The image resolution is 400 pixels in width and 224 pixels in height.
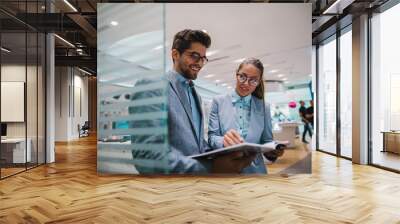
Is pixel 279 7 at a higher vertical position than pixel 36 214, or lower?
higher

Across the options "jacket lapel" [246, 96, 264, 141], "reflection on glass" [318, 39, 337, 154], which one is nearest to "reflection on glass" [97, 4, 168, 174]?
"jacket lapel" [246, 96, 264, 141]

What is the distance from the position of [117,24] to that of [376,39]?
540 cm

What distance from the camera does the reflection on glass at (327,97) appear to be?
1030 centimetres

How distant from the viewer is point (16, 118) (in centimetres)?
734

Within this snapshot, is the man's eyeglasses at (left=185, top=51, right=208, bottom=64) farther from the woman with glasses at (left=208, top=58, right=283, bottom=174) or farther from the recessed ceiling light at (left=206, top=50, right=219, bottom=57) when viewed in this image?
the woman with glasses at (left=208, top=58, right=283, bottom=174)

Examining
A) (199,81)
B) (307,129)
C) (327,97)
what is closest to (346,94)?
(327,97)

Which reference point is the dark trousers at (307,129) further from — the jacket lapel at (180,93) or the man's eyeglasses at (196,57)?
the man's eyeglasses at (196,57)

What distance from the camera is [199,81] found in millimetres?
6707

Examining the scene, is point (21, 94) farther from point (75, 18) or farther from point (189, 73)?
Result: point (189, 73)

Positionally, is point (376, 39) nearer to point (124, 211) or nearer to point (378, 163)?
point (378, 163)

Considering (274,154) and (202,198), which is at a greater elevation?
(274,154)

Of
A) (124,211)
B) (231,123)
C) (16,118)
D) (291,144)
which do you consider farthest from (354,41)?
(16,118)

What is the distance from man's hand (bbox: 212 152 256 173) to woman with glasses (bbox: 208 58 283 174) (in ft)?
0.29

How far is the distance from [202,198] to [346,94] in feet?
19.3
